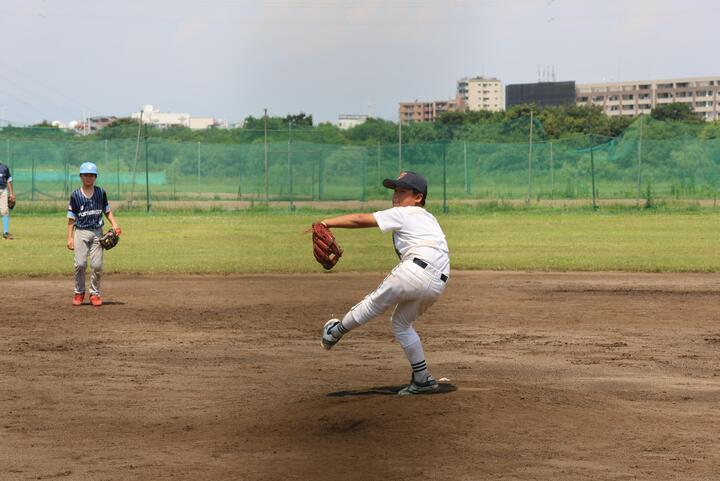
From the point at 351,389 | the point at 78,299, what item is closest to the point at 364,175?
the point at 78,299

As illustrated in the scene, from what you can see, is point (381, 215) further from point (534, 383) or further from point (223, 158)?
point (223, 158)

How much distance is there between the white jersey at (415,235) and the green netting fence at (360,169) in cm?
2819

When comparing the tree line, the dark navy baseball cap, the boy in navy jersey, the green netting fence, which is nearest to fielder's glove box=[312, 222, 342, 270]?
the dark navy baseball cap

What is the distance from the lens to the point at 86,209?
43.3 ft

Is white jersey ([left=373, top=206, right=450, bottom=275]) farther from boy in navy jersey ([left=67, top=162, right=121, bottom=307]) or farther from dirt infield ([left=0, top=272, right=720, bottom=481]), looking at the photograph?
boy in navy jersey ([left=67, top=162, right=121, bottom=307])

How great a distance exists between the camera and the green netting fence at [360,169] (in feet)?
122

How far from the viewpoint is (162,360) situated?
32.9ft

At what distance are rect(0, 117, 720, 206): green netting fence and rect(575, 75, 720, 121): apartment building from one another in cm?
14965

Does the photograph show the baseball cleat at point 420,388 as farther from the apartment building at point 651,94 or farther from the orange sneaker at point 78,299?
the apartment building at point 651,94

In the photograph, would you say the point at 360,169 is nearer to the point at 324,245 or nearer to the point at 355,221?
the point at 324,245

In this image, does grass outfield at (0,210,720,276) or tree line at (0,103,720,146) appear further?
tree line at (0,103,720,146)

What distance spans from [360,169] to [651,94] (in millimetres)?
164776

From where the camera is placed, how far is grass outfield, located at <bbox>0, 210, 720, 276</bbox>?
1848cm

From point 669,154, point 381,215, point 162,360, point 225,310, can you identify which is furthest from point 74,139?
point 381,215
